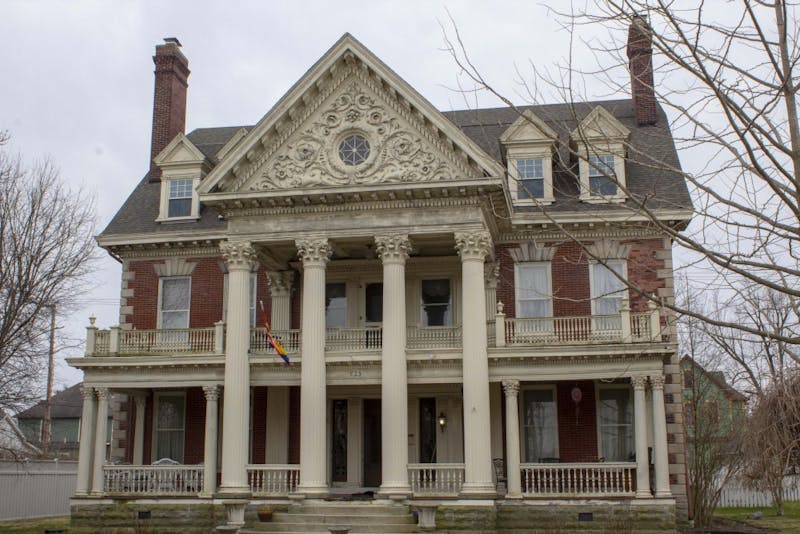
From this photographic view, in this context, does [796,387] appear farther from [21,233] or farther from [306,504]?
[21,233]

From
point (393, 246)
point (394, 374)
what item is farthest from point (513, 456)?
point (393, 246)

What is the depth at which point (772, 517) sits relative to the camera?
33.2m

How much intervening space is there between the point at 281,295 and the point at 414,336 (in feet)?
15.7

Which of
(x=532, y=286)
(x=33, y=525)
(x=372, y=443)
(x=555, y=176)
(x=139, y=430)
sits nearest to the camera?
(x=532, y=286)

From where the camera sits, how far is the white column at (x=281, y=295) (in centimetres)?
2820

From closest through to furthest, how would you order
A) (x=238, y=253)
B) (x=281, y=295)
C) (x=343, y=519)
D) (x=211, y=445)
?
1. (x=343, y=519)
2. (x=238, y=253)
3. (x=211, y=445)
4. (x=281, y=295)

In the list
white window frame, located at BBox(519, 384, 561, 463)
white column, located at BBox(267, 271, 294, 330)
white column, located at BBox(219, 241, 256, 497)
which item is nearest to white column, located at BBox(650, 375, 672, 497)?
white window frame, located at BBox(519, 384, 561, 463)

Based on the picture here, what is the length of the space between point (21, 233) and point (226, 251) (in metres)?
6.72

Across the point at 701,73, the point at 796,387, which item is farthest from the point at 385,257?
the point at 701,73

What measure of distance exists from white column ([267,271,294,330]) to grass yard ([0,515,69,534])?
9.22 meters

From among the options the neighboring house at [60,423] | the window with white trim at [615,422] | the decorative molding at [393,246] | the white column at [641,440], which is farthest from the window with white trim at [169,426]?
the neighboring house at [60,423]

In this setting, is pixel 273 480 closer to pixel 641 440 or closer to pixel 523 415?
pixel 523 415

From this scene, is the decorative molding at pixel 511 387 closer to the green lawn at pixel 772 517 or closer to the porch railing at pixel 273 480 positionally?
the porch railing at pixel 273 480

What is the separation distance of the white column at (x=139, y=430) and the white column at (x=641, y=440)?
621 inches
